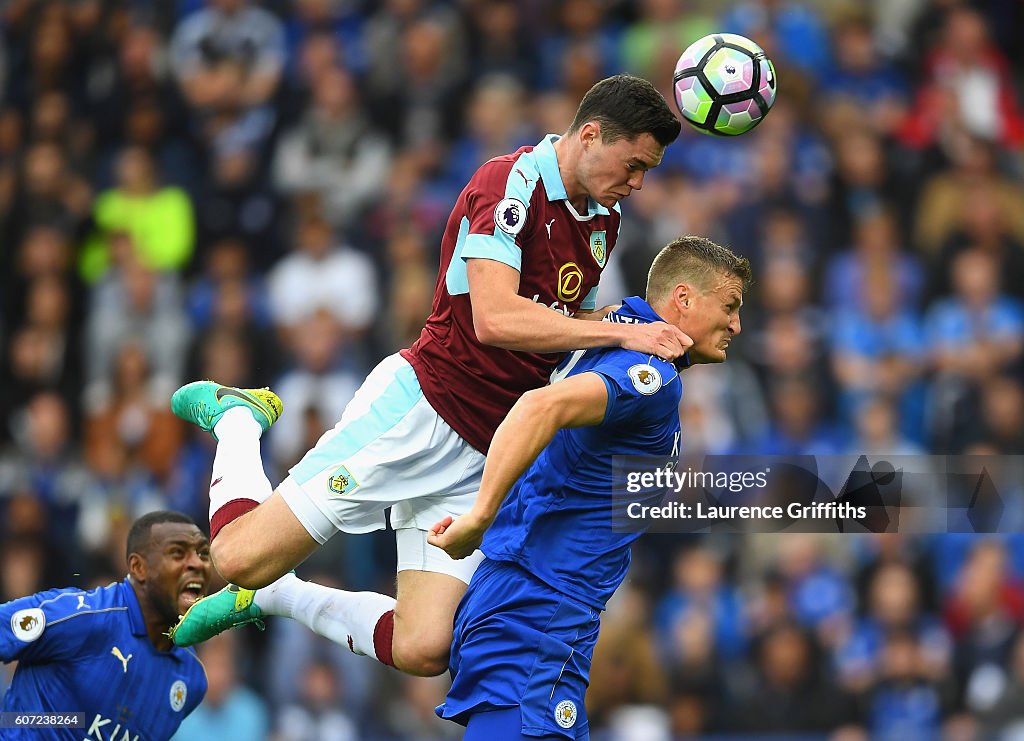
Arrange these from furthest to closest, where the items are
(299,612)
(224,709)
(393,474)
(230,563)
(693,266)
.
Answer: (224,709) < (299,612) < (393,474) < (230,563) < (693,266)

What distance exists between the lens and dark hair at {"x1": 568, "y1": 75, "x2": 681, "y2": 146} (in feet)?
19.2

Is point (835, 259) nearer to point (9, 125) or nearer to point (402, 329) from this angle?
point (402, 329)

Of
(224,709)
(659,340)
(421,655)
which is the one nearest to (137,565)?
(421,655)

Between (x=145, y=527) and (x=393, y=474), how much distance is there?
1317 millimetres

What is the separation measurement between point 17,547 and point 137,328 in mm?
1880

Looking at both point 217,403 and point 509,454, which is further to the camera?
point 217,403

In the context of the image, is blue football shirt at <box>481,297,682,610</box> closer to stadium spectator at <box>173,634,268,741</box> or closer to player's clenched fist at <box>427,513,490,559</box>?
player's clenched fist at <box>427,513,490,559</box>

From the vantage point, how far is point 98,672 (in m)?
6.55

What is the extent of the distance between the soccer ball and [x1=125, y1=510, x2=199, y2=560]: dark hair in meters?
2.77

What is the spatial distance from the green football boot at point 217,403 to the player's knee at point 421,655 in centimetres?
113

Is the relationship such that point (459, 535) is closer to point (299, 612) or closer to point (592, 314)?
point (592, 314)

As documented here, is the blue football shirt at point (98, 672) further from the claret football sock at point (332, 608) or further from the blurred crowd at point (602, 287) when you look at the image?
the blurred crowd at point (602, 287)

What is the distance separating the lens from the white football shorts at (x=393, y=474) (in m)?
6.12

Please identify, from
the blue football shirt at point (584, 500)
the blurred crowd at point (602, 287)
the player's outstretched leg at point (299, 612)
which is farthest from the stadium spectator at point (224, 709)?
the blue football shirt at point (584, 500)
